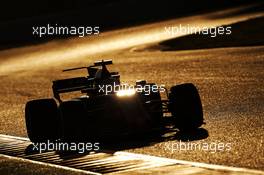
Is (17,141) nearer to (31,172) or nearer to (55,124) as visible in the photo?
(55,124)

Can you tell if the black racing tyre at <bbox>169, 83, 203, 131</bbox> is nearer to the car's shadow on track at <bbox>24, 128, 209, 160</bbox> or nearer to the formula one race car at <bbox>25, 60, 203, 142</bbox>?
the formula one race car at <bbox>25, 60, 203, 142</bbox>

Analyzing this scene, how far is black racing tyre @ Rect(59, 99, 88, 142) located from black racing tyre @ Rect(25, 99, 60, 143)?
0.35ft

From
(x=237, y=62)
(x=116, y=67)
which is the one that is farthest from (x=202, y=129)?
(x=116, y=67)

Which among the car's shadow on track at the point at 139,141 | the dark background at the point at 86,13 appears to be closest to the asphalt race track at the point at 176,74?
the car's shadow on track at the point at 139,141

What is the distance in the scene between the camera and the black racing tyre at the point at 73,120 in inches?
469

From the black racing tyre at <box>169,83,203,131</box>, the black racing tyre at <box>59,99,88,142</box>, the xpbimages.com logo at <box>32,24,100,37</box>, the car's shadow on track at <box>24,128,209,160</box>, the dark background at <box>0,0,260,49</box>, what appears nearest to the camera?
the car's shadow on track at <box>24,128,209,160</box>

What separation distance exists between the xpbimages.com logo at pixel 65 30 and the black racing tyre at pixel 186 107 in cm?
3176

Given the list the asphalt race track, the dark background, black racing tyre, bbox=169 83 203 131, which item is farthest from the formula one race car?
the dark background

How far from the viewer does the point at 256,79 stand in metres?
18.2

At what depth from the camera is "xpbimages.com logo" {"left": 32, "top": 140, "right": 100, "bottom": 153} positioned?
454 inches

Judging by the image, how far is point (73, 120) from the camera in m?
12.0

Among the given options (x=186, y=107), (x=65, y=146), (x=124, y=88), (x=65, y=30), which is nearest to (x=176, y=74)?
(x=124, y=88)

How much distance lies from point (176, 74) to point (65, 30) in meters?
26.7

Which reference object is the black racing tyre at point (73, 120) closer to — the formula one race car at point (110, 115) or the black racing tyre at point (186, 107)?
the formula one race car at point (110, 115)
